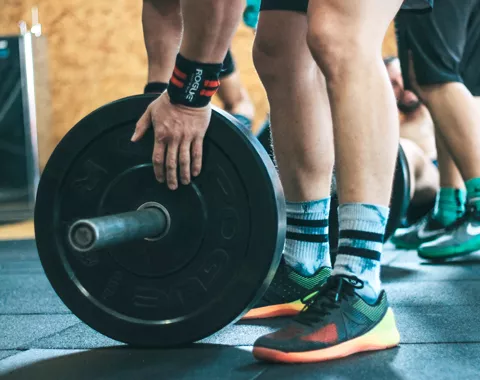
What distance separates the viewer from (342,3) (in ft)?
3.12

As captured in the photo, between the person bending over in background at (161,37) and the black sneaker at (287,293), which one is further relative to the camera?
the person bending over in background at (161,37)

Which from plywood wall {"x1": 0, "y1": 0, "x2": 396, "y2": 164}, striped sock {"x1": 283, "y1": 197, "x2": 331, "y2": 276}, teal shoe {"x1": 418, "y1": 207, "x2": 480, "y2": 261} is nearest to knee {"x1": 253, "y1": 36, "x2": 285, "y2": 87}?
striped sock {"x1": 283, "y1": 197, "x2": 331, "y2": 276}

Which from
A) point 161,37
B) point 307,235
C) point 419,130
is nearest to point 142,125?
point 307,235

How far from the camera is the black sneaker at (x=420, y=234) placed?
218cm

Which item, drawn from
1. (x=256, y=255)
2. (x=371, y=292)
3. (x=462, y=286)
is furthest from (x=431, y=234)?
(x=256, y=255)

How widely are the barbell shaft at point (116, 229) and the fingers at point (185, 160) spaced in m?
0.07

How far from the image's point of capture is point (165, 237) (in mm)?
972

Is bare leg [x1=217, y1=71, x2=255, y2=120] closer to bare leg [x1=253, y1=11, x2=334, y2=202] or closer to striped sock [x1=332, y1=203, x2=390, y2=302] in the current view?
bare leg [x1=253, y1=11, x2=334, y2=202]

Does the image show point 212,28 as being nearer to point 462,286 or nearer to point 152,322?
point 152,322

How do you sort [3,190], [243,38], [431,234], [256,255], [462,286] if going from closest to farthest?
[256,255]
[462,286]
[431,234]
[3,190]
[243,38]

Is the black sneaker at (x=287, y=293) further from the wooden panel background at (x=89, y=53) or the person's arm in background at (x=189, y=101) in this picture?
the wooden panel background at (x=89, y=53)

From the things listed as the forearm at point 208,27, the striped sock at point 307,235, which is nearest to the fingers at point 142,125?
the forearm at point 208,27

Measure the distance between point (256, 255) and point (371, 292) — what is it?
20cm

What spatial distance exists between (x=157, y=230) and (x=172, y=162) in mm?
100
